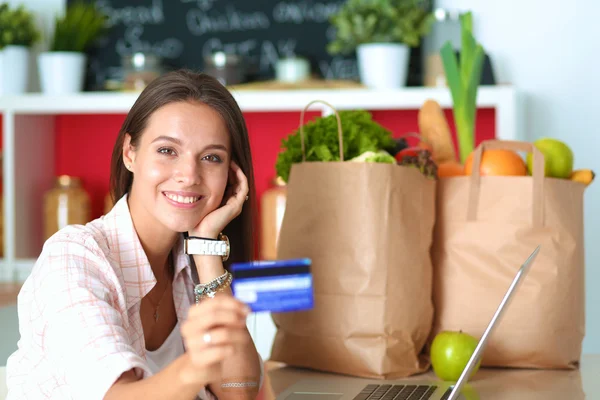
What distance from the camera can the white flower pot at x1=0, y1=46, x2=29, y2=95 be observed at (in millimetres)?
2736

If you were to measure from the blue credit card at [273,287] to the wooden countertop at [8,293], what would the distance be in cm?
168

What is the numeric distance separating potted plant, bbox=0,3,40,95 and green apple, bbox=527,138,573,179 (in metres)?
1.93

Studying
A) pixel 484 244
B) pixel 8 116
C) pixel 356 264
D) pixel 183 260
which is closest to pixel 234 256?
pixel 183 260

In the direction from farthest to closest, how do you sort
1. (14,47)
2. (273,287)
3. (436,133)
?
(14,47) → (436,133) → (273,287)

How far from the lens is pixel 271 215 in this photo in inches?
104

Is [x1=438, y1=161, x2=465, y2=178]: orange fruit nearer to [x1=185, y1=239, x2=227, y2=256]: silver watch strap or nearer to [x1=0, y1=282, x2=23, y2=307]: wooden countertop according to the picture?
[x1=185, y1=239, x2=227, y2=256]: silver watch strap

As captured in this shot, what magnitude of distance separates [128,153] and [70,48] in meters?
1.68

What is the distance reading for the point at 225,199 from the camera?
129 centimetres

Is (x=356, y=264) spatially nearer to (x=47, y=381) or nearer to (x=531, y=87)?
(x=47, y=381)

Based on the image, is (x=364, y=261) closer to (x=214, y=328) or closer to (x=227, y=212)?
(x=227, y=212)

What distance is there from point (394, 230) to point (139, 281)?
1.26 ft

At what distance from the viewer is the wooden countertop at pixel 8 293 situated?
2.29 meters

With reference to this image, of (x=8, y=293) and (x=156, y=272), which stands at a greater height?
(x=156, y=272)

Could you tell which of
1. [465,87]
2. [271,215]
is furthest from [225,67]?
[465,87]
